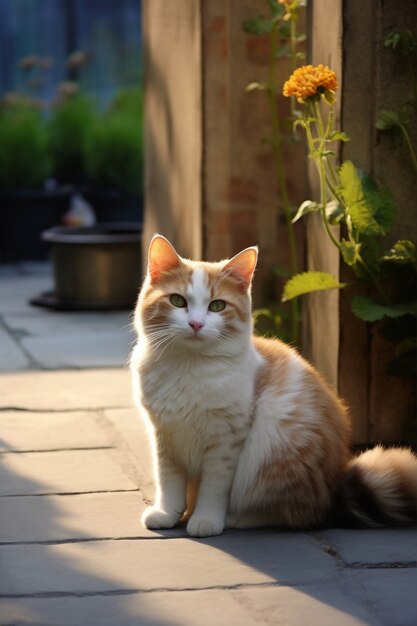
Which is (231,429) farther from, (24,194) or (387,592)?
(24,194)

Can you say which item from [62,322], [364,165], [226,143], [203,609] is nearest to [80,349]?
[62,322]

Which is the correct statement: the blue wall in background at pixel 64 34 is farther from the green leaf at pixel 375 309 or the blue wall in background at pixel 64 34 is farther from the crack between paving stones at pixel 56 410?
the green leaf at pixel 375 309

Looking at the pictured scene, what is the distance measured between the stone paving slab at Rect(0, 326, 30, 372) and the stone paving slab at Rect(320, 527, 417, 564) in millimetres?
2628

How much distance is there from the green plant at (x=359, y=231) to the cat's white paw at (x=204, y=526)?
2.97ft

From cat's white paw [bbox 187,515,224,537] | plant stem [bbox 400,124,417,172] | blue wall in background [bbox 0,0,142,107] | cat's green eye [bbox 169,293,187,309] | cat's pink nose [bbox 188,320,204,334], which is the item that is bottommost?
cat's white paw [bbox 187,515,224,537]

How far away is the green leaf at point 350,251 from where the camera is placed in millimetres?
3735

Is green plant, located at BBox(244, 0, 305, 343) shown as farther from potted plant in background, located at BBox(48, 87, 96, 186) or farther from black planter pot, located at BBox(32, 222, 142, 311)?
potted plant in background, located at BBox(48, 87, 96, 186)

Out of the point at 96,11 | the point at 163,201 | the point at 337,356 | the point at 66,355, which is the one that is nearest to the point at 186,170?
the point at 163,201

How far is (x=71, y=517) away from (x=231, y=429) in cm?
59

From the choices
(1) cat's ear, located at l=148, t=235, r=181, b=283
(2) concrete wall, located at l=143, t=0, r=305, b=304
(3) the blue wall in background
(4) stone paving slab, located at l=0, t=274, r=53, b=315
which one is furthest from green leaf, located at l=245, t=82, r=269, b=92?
(3) the blue wall in background

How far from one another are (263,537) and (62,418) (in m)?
1.56

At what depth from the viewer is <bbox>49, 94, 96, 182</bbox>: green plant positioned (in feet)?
33.3

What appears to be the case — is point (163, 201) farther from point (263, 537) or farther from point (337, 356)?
point (263, 537)

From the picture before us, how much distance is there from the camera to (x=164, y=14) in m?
5.93
